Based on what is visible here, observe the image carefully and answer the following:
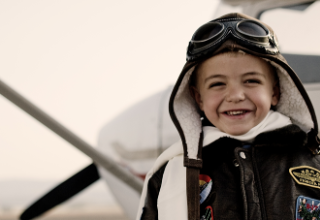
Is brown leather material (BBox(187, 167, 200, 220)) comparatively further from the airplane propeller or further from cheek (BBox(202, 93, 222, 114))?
the airplane propeller

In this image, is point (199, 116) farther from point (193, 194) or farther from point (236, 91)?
point (193, 194)

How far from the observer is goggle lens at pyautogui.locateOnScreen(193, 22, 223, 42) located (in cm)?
131

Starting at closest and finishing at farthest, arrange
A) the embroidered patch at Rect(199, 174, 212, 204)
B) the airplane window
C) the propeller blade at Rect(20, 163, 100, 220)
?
the embroidered patch at Rect(199, 174, 212, 204) → the airplane window → the propeller blade at Rect(20, 163, 100, 220)

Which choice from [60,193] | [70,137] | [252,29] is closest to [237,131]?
[252,29]

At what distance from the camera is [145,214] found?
1.22 metres

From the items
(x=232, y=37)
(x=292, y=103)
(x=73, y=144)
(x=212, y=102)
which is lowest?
(x=73, y=144)

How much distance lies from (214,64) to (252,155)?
38 centimetres

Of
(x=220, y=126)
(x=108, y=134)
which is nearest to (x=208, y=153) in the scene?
(x=220, y=126)

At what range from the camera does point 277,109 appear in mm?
1434

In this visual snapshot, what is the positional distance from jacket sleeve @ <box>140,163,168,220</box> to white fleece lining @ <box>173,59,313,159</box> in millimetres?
172

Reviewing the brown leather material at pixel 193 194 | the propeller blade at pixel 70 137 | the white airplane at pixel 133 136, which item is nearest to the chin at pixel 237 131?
the brown leather material at pixel 193 194

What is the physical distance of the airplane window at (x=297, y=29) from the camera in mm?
2254

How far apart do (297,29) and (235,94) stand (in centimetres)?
153

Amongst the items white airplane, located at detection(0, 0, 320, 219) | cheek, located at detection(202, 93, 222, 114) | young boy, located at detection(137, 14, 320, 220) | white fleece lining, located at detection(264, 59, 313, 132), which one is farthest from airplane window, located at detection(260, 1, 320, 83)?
cheek, located at detection(202, 93, 222, 114)
